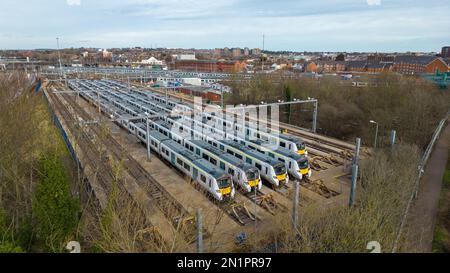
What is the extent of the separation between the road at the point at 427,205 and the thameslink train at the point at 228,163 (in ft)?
24.0

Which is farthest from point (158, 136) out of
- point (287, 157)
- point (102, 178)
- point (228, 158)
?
point (287, 157)

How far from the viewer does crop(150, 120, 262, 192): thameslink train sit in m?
17.7

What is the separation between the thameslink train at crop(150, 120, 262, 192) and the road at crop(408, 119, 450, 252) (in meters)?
7.31

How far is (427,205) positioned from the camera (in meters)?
16.6

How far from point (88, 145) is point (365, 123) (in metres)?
28.7

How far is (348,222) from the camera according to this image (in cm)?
998

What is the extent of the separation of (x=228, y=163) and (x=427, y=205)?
36.5 ft

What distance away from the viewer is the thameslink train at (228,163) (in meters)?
17.7

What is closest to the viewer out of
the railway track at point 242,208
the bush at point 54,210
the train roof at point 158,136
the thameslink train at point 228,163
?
the bush at point 54,210

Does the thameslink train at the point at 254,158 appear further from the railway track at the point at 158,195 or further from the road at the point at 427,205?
the road at the point at 427,205

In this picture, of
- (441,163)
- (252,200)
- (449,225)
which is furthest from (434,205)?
(252,200)

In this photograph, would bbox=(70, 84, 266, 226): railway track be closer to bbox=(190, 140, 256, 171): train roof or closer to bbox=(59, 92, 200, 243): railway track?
bbox=(190, 140, 256, 171): train roof

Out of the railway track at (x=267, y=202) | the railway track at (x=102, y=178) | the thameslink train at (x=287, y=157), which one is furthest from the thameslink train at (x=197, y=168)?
the thameslink train at (x=287, y=157)

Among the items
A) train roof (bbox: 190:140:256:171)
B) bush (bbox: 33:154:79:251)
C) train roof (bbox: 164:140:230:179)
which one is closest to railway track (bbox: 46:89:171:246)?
bush (bbox: 33:154:79:251)
